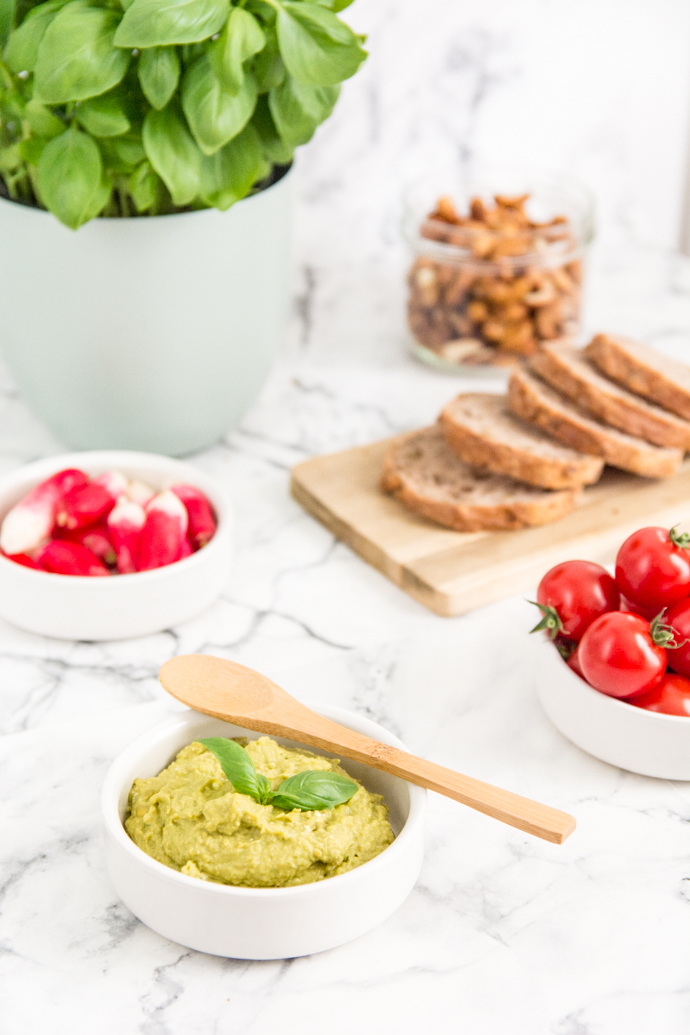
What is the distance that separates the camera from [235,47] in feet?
3.71

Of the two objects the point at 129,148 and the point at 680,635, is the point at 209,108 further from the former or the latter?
the point at 680,635

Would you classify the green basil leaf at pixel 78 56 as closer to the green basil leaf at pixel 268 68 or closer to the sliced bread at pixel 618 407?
the green basil leaf at pixel 268 68

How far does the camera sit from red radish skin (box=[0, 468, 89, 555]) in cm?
129

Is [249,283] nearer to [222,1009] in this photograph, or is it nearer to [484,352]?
[484,352]

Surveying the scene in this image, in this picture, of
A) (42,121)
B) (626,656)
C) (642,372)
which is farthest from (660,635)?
(42,121)

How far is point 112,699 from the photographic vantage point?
121 centimetres

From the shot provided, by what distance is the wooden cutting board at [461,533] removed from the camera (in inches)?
54.4

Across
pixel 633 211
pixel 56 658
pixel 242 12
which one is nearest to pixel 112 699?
pixel 56 658

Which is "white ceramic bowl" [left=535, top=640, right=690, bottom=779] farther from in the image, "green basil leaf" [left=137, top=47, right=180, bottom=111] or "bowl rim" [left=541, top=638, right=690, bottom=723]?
"green basil leaf" [left=137, top=47, right=180, bottom=111]

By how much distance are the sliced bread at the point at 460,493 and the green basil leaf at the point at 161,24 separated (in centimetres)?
68

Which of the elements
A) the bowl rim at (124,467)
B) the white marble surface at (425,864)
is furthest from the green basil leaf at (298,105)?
the white marble surface at (425,864)

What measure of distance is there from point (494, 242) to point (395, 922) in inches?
49.5

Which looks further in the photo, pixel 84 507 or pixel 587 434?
pixel 587 434

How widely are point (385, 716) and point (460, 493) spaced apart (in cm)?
45
